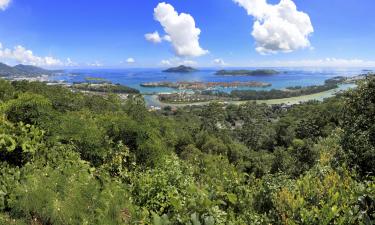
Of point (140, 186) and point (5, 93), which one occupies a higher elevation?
point (5, 93)

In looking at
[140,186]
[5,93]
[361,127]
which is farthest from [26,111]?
[5,93]

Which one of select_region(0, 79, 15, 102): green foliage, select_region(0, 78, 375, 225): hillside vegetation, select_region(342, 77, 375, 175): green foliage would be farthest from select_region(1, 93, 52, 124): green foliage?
select_region(342, 77, 375, 175): green foliage

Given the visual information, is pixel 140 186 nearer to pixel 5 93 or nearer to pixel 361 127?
pixel 361 127

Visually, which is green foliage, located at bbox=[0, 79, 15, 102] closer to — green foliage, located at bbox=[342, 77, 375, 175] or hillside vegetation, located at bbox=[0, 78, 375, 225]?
hillside vegetation, located at bbox=[0, 78, 375, 225]

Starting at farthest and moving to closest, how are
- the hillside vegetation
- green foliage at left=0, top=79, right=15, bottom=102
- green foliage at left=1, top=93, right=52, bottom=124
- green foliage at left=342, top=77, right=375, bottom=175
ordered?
1. green foliage at left=0, top=79, right=15, bottom=102
2. green foliage at left=342, top=77, right=375, bottom=175
3. green foliage at left=1, top=93, right=52, bottom=124
4. the hillside vegetation

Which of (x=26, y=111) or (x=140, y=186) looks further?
(x=26, y=111)

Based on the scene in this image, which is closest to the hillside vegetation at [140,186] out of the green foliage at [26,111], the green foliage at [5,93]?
the green foliage at [26,111]

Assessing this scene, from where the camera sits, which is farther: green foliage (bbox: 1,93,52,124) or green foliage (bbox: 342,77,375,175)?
green foliage (bbox: 342,77,375,175)

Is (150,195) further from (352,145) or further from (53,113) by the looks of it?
(352,145)

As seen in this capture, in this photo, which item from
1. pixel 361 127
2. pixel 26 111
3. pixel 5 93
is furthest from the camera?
pixel 5 93

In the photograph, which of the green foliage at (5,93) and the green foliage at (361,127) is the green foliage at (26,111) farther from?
the green foliage at (361,127)

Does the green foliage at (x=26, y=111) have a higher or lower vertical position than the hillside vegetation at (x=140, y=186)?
higher

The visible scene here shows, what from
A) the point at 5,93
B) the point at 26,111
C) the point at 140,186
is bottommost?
the point at 140,186

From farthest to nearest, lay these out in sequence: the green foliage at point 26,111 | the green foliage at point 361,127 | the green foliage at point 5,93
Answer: the green foliage at point 5,93, the green foliage at point 361,127, the green foliage at point 26,111
